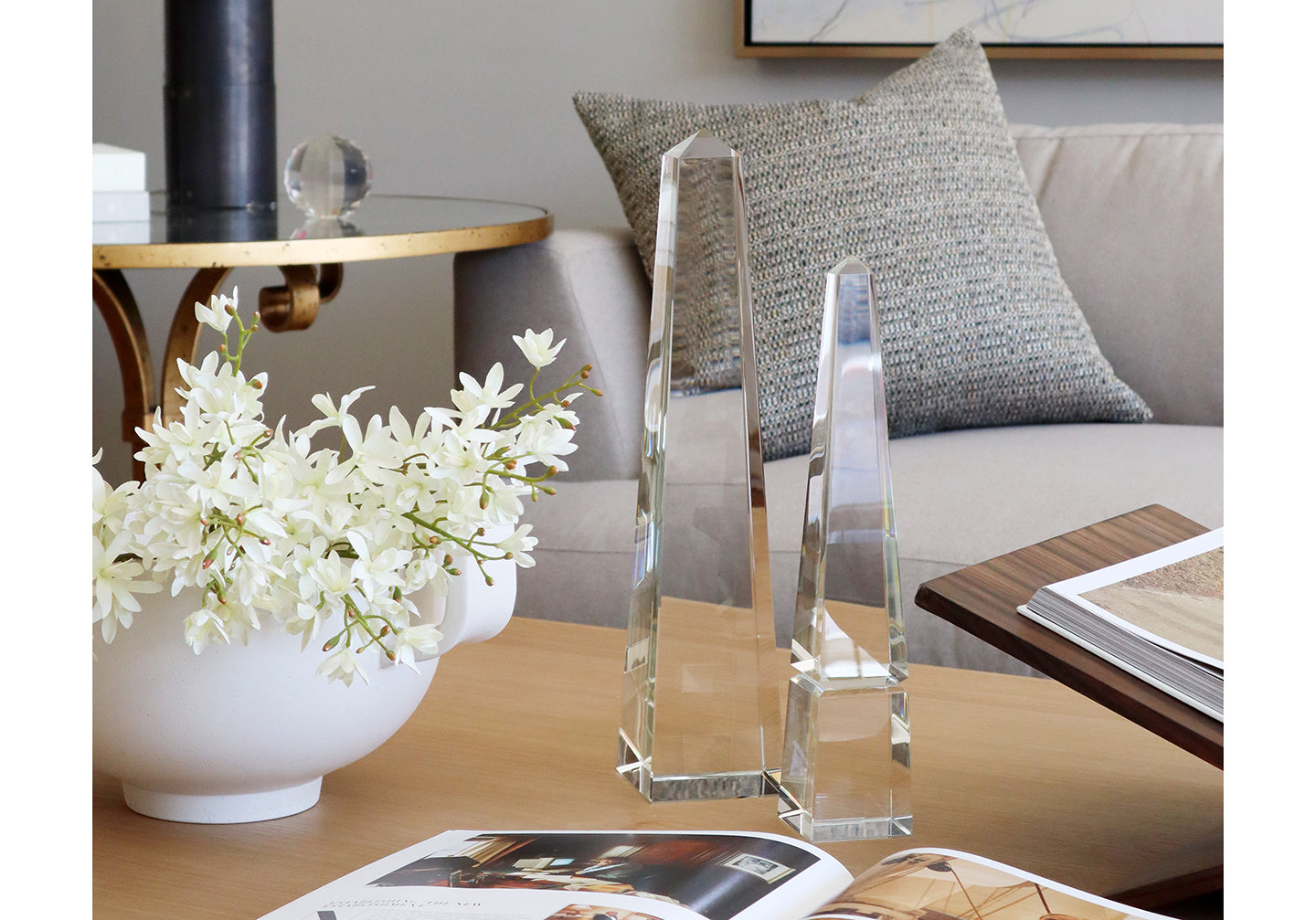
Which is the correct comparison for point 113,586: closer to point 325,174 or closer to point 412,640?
point 412,640

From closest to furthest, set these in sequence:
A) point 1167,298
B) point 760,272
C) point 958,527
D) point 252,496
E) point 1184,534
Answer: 1. point 252,496
2. point 1184,534
3. point 958,527
4. point 760,272
5. point 1167,298

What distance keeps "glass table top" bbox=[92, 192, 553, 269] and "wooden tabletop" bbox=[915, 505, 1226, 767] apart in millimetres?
985

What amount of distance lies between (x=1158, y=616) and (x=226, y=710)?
44cm

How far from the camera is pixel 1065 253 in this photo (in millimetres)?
1907

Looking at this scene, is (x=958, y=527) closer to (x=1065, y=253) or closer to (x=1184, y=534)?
(x=1184, y=534)

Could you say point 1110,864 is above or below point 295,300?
below

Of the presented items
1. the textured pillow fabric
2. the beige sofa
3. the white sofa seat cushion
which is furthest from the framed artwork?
the white sofa seat cushion

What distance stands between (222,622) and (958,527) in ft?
3.07

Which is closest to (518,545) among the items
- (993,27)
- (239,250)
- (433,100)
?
(239,250)

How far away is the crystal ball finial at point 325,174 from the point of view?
1.76m

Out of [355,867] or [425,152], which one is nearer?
[355,867]

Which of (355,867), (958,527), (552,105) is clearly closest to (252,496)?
(355,867)

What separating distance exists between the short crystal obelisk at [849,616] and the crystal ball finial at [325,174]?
129 centimetres

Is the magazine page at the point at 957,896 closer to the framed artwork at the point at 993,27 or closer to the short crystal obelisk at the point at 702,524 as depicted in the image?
the short crystal obelisk at the point at 702,524
